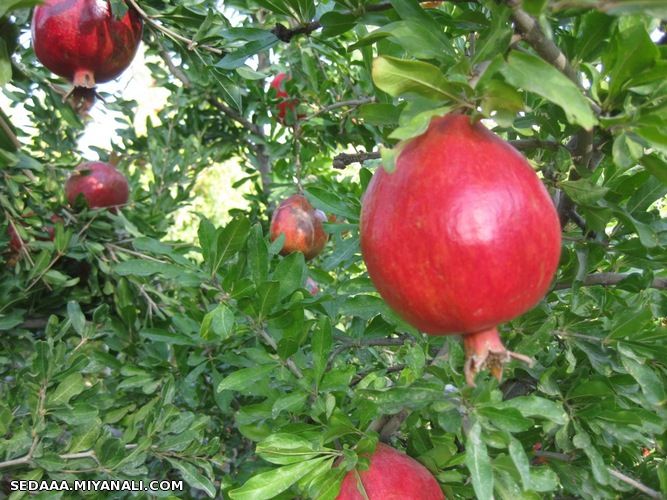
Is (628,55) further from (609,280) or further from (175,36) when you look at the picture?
(175,36)

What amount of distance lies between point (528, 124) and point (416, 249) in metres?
0.38

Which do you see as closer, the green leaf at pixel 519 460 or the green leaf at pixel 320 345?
the green leaf at pixel 519 460

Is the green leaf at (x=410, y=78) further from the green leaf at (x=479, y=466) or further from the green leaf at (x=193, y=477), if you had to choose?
the green leaf at (x=193, y=477)

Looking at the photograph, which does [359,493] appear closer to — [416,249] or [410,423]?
[410,423]

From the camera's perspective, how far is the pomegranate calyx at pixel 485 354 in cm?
68

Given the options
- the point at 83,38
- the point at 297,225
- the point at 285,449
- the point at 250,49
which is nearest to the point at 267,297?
the point at 285,449

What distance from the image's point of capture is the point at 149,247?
3.44ft

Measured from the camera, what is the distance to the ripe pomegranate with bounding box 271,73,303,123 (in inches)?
80.9

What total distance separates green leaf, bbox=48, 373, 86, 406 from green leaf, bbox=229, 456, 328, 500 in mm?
471

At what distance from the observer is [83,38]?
1.21 m

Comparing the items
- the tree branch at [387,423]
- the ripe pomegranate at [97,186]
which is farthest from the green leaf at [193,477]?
the ripe pomegranate at [97,186]

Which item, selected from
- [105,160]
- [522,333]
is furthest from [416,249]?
[105,160]

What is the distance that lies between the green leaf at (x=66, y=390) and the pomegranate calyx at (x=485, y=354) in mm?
790

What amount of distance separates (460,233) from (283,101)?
5.14 ft
